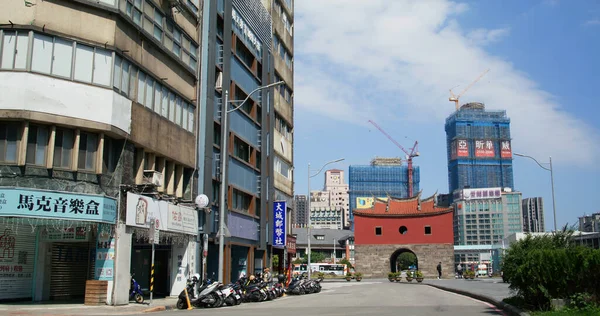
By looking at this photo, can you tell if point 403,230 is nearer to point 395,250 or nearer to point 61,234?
point 395,250

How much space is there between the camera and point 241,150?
123 ft

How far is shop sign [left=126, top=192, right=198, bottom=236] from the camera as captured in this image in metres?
22.7

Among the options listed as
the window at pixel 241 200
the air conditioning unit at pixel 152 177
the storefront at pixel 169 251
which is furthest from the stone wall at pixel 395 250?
the air conditioning unit at pixel 152 177

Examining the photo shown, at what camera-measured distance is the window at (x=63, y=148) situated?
20.3 meters

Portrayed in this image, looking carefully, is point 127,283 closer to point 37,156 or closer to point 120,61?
point 37,156

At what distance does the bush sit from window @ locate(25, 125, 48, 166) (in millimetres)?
15367

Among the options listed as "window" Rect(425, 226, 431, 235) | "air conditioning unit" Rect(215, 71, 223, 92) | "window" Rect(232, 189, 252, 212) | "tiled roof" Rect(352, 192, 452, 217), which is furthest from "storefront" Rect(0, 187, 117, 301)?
"window" Rect(425, 226, 431, 235)

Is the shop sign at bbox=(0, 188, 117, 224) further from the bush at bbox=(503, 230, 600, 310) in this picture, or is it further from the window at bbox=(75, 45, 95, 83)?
the bush at bbox=(503, 230, 600, 310)

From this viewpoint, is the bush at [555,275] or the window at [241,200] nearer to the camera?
the bush at [555,275]

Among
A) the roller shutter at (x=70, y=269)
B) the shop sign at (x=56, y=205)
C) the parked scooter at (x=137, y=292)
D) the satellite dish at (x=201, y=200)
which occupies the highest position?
the satellite dish at (x=201, y=200)

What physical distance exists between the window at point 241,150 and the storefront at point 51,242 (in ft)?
46.7

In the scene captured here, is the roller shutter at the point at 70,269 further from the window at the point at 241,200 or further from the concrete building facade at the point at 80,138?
the window at the point at 241,200

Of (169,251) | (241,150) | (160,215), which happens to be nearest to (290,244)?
(241,150)

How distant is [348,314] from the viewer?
17969 mm
